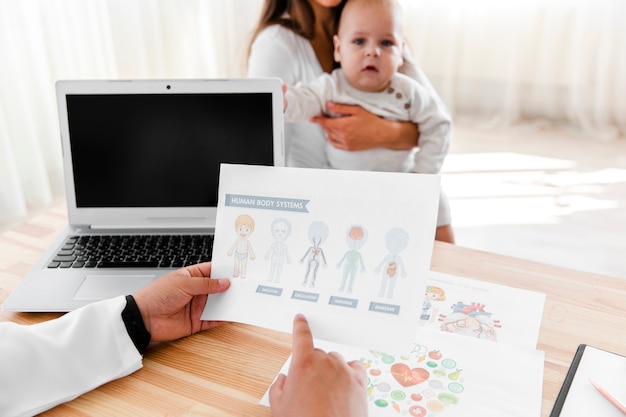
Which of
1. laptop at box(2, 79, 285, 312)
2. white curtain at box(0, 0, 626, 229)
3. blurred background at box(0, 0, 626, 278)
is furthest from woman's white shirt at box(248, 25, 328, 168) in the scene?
white curtain at box(0, 0, 626, 229)

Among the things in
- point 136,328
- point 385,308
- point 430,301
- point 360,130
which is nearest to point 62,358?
point 136,328

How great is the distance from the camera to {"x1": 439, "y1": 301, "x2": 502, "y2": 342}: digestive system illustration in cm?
85

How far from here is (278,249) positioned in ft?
2.70

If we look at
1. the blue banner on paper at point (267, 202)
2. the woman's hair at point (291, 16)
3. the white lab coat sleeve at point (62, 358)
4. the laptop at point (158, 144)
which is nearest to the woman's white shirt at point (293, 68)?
the woman's hair at point (291, 16)

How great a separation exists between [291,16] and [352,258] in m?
1.09

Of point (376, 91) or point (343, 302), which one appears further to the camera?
point (376, 91)

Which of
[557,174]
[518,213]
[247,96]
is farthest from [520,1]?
[247,96]

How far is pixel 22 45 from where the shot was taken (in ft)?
8.23

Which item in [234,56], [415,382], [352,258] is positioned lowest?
[415,382]

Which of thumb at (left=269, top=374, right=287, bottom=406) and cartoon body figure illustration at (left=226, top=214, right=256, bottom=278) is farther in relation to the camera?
cartoon body figure illustration at (left=226, top=214, right=256, bottom=278)

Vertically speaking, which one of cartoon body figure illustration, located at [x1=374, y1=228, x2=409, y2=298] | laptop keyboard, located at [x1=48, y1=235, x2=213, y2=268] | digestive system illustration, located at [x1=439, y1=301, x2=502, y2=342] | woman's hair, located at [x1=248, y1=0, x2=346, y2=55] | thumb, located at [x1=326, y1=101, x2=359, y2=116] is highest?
woman's hair, located at [x1=248, y1=0, x2=346, y2=55]

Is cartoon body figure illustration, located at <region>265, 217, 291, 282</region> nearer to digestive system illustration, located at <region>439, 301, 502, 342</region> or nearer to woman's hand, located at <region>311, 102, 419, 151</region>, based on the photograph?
digestive system illustration, located at <region>439, 301, 502, 342</region>

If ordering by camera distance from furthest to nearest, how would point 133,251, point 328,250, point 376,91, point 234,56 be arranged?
point 234,56
point 376,91
point 133,251
point 328,250

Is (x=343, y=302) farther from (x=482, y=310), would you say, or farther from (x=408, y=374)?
(x=482, y=310)
